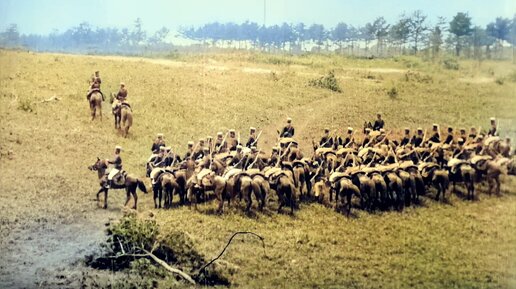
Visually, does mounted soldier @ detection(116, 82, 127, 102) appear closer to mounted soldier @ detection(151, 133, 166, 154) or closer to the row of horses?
mounted soldier @ detection(151, 133, 166, 154)

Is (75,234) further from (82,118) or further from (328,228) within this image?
(328,228)

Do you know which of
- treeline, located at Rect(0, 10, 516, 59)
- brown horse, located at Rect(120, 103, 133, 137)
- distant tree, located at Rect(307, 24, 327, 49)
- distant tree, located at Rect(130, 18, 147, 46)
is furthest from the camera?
distant tree, located at Rect(130, 18, 147, 46)

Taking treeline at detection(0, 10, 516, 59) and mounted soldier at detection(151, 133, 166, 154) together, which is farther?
mounted soldier at detection(151, 133, 166, 154)

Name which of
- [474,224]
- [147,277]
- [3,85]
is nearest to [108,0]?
[3,85]

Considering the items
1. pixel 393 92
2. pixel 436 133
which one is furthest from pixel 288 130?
pixel 436 133

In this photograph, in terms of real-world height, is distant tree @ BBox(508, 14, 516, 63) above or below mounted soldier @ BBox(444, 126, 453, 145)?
above

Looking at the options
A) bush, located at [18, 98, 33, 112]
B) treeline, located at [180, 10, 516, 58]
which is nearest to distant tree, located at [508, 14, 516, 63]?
treeline, located at [180, 10, 516, 58]

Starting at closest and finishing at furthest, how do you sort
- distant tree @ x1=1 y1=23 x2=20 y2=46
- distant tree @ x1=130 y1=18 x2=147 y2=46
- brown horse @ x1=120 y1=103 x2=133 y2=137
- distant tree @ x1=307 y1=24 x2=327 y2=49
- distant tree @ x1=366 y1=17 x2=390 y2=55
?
1. distant tree @ x1=366 y1=17 x2=390 y2=55
2. distant tree @ x1=307 y1=24 x2=327 y2=49
3. brown horse @ x1=120 y1=103 x2=133 y2=137
4. distant tree @ x1=130 y1=18 x2=147 y2=46
5. distant tree @ x1=1 y1=23 x2=20 y2=46

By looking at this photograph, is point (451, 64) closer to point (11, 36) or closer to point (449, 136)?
point (449, 136)
